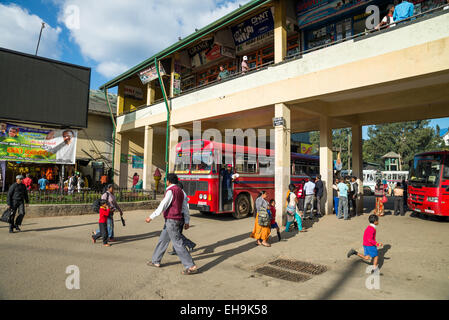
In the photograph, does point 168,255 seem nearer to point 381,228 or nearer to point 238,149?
point 238,149

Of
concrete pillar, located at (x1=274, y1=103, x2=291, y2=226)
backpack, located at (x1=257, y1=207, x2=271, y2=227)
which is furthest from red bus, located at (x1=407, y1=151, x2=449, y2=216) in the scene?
backpack, located at (x1=257, y1=207, x2=271, y2=227)

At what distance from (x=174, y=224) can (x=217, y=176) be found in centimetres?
567

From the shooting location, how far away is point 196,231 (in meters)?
9.35

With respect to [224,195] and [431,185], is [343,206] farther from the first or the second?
[224,195]

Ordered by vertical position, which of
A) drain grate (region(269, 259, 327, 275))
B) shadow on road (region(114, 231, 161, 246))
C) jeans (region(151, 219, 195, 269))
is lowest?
drain grate (region(269, 259, 327, 275))

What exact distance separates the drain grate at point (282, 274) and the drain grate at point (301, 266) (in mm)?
285

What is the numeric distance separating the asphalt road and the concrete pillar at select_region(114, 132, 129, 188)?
40.1 ft

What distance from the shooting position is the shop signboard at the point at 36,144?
45.3ft

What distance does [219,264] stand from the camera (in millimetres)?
5938

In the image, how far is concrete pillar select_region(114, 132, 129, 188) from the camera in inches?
859

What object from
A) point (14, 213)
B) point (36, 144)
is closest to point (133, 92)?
point (36, 144)

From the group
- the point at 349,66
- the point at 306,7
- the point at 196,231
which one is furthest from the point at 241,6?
the point at 196,231

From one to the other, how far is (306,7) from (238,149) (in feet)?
21.6

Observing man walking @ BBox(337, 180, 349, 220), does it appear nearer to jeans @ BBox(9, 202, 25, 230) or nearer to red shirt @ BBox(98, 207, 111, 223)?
red shirt @ BBox(98, 207, 111, 223)
